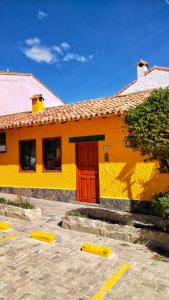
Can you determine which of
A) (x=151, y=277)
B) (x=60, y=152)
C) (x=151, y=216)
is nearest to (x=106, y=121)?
(x=60, y=152)

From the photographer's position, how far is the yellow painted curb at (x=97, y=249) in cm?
579

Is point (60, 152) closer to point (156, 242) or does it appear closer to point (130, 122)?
point (130, 122)

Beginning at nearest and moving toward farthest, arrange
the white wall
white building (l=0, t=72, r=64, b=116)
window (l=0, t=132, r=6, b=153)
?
window (l=0, t=132, r=6, b=153) < white building (l=0, t=72, r=64, b=116) < the white wall

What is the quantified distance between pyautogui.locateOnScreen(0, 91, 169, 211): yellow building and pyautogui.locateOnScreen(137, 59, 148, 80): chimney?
30.9 feet

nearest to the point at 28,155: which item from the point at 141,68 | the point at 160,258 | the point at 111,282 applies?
the point at 160,258

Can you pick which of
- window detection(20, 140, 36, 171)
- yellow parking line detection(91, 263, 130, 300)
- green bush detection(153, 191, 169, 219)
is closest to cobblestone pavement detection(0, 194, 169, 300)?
yellow parking line detection(91, 263, 130, 300)

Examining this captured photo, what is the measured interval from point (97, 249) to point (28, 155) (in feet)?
25.3

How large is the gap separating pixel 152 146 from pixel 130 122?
855mm

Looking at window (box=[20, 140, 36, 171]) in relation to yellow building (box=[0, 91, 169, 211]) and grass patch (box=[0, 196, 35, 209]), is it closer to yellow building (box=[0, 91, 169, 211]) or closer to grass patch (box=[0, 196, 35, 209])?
yellow building (box=[0, 91, 169, 211])

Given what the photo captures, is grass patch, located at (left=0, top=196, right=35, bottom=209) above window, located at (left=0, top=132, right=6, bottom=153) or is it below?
below

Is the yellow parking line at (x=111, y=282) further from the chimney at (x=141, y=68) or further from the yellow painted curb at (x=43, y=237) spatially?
the chimney at (x=141, y=68)

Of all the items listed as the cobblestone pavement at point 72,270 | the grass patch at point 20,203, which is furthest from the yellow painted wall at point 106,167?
the cobblestone pavement at point 72,270

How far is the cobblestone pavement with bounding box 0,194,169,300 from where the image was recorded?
433 cm

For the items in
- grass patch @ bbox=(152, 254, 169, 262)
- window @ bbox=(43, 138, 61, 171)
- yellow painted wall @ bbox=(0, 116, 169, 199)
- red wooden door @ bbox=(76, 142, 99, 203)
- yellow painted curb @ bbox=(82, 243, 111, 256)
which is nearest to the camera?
grass patch @ bbox=(152, 254, 169, 262)
